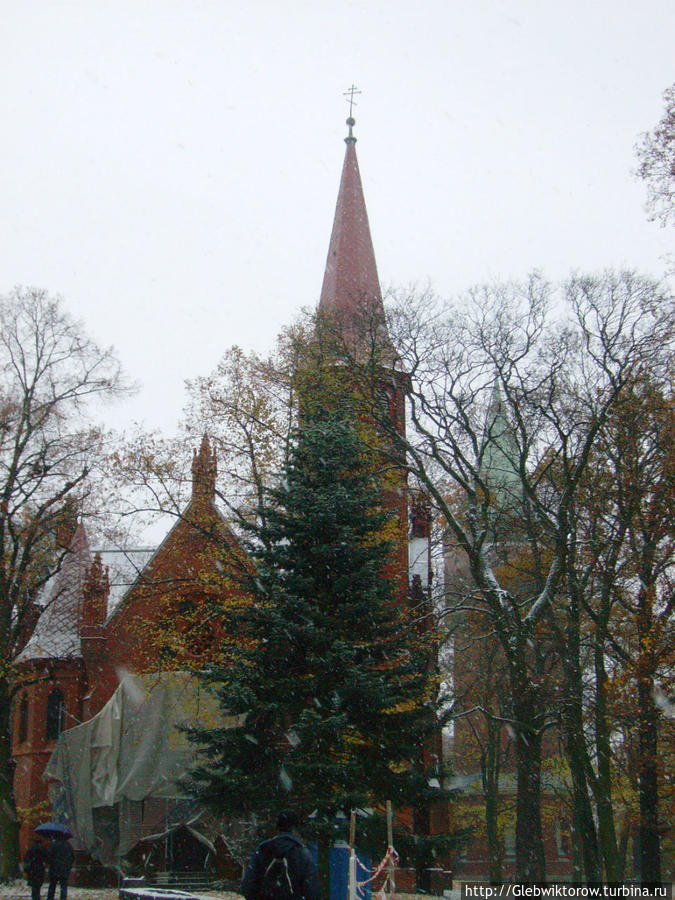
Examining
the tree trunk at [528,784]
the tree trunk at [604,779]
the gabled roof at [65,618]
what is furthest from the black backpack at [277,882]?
the gabled roof at [65,618]

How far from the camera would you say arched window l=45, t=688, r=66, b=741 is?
3688 cm

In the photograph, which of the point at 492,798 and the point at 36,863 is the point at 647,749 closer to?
the point at 36,863

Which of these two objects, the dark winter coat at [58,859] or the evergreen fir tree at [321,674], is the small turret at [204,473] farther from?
the dark winter coat at [58,859]

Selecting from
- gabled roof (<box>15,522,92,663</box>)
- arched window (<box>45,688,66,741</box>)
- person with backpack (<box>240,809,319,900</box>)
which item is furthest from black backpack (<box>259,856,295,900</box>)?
arched window (<box>45,688,66,741</box>)

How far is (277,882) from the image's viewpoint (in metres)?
7.73

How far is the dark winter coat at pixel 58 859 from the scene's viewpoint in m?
17.0

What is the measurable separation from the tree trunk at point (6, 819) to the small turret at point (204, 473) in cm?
815

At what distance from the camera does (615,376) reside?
2278 cm

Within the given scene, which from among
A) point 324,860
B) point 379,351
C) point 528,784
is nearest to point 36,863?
point 324,860

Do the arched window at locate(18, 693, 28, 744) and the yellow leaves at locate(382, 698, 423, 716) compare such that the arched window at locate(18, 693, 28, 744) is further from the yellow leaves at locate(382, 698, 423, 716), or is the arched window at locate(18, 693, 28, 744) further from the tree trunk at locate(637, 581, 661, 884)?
the tree trunk at locate(637, 581, 661, 884)

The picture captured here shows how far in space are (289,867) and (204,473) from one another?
18650 mm

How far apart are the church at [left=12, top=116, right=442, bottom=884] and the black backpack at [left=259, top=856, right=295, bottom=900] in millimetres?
15093

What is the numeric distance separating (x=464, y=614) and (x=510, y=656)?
14046 millimetres

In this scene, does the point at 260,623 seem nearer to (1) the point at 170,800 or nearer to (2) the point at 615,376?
(2) the point at 615,376
